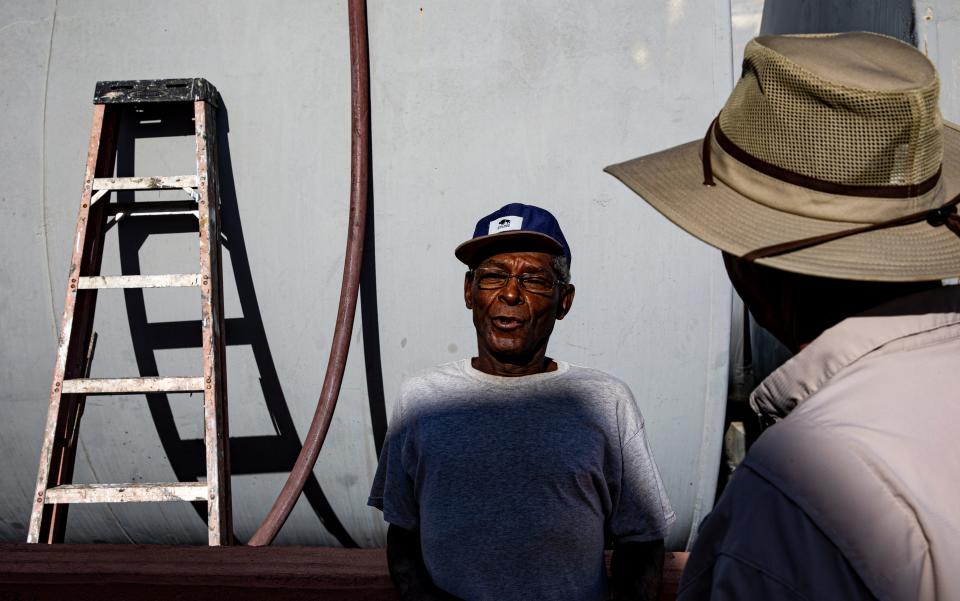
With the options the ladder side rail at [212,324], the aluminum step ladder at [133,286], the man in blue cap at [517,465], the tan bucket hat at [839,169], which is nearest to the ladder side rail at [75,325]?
the aluminum step ladder at [133,286]

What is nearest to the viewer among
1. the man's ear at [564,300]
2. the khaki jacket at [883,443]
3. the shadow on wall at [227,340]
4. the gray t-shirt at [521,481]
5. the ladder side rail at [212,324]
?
the khaki jacket at [883,443]

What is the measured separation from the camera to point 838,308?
38.7 inches

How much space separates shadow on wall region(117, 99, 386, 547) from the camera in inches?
109

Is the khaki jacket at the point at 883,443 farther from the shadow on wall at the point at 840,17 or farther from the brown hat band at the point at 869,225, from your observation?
the shadow on wall at the point at 840,17

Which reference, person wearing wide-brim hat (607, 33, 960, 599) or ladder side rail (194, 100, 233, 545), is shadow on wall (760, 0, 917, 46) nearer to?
person wearing wide-brim hat (607, 33, 960, 599)

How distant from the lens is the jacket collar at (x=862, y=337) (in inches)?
35.4

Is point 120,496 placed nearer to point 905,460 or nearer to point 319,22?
point 319,22

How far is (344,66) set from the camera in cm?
270

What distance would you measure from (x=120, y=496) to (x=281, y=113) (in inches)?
51.8

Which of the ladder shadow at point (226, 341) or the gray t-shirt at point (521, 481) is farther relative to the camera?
the ladder shadow at point (226, 341)

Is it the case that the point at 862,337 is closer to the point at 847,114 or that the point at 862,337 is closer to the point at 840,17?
the point at 847,114

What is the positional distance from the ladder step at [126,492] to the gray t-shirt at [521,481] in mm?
1200

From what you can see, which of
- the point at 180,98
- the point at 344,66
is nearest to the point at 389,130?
the point at 344,66

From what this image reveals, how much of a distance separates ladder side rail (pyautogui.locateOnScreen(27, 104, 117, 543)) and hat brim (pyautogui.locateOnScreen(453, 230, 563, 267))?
1.50 metres
